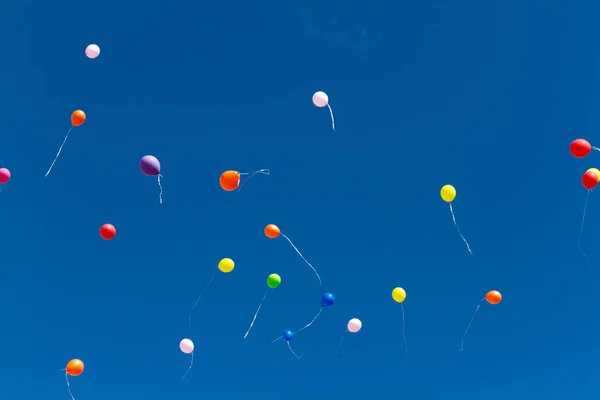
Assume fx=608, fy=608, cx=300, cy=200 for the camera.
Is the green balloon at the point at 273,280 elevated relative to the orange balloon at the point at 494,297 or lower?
lower

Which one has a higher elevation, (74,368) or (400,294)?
(400,294)

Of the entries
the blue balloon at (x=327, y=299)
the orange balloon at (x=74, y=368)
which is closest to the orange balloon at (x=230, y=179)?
the blue balloon at (x=327, y=299)

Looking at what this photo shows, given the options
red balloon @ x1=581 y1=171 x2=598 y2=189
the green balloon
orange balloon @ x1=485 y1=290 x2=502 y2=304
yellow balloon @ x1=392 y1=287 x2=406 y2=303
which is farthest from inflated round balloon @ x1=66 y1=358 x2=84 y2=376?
red balloon @ x1=581 y1=171 x2=598 y2=189

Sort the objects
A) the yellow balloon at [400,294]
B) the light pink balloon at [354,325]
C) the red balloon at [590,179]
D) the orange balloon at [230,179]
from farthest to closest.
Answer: the light pink balloon at [354,325], the yellow balloon at [400,294], the orange balloon at [230,179], the red balloon at [590,179]

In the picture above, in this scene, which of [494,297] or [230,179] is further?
[494,297]

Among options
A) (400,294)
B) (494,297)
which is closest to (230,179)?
(400,294)

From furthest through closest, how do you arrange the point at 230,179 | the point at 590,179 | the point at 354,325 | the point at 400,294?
the point at 354,325 → the point at 400,294 → the point at 230,179 → the point at 590,179

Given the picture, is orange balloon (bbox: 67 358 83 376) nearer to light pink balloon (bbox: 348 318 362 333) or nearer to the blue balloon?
the blue balloon

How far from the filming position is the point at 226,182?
9.69 metres

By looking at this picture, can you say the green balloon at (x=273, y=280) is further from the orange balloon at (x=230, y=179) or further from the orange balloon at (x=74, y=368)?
the orange balloon at (x=74, y=368)

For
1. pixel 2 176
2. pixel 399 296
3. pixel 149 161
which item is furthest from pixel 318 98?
pixel 2 176

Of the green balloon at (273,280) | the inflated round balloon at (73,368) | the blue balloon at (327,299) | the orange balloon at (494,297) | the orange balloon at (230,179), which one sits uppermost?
the orange balloon at (494,297)

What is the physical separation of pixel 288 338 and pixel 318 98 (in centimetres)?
451

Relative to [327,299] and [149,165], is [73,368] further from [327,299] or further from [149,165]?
[327,299]
